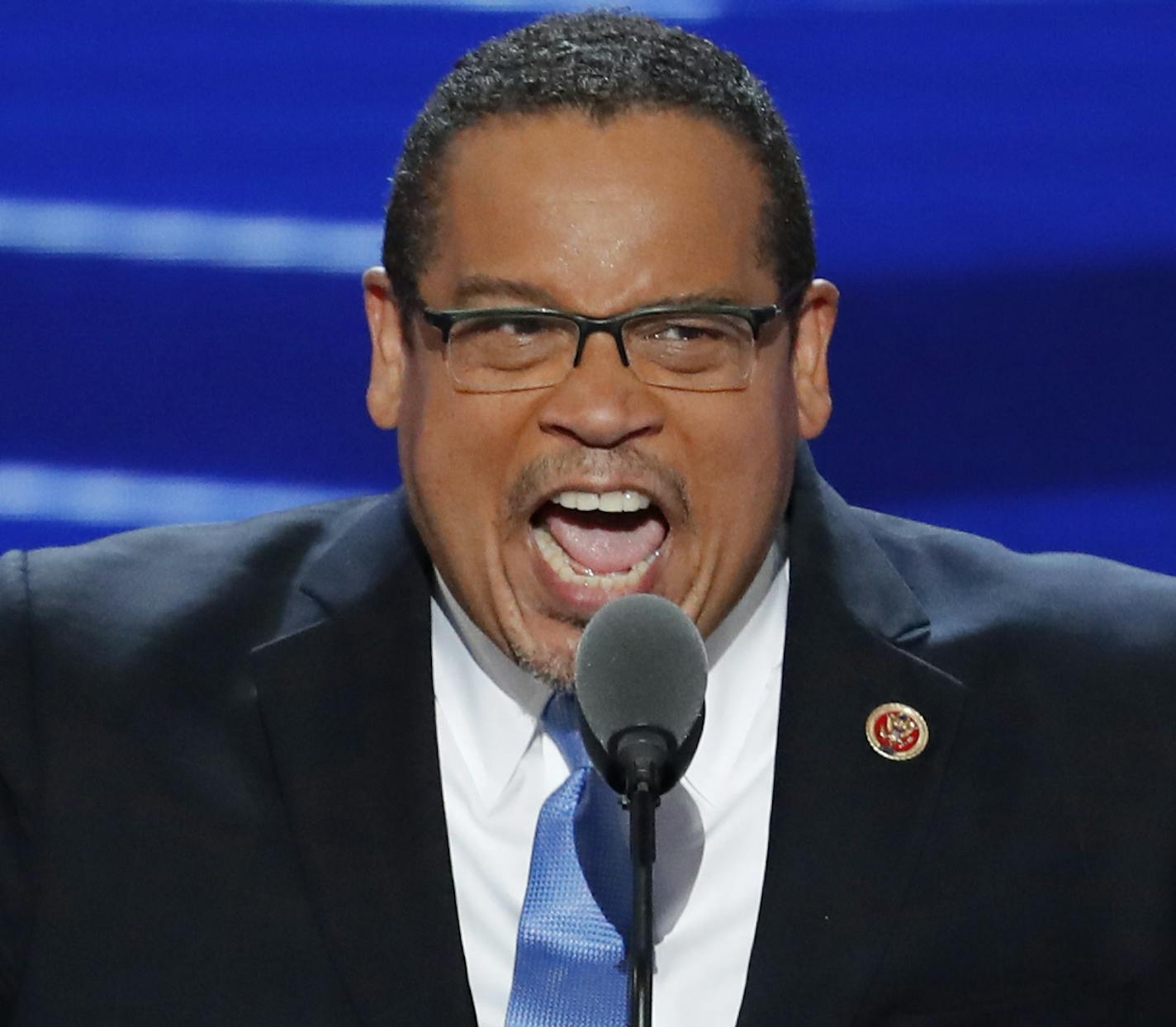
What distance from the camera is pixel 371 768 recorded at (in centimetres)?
203

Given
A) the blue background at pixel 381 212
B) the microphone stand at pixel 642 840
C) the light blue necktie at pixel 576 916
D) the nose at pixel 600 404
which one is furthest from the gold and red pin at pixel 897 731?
the microphone stand at pixel 642 840

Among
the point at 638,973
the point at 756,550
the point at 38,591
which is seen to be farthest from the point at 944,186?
the point at 638,973

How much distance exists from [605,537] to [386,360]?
32 centimetres

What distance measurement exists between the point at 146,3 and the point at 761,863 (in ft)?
3.88

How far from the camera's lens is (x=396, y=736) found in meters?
2.06

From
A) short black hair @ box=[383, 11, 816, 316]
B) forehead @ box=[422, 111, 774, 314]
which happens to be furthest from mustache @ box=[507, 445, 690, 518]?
short black hair @ box=[383, 11, 816, 316]

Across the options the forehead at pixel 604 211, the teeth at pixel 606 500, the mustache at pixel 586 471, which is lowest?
the teeth at pixel 606 500

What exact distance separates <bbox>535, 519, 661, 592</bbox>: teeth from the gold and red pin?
0.89 feet

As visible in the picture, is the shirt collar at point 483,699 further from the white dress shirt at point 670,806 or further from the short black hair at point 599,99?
the short black hair at point 599,99

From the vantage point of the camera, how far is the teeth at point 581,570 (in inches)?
76.3

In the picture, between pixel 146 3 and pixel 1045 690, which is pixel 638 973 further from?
pixel 146 3

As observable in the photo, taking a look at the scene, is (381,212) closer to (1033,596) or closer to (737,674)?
(737,674)

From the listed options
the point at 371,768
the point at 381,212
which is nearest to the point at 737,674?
the point at 371,768

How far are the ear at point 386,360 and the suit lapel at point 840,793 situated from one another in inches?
16.8
